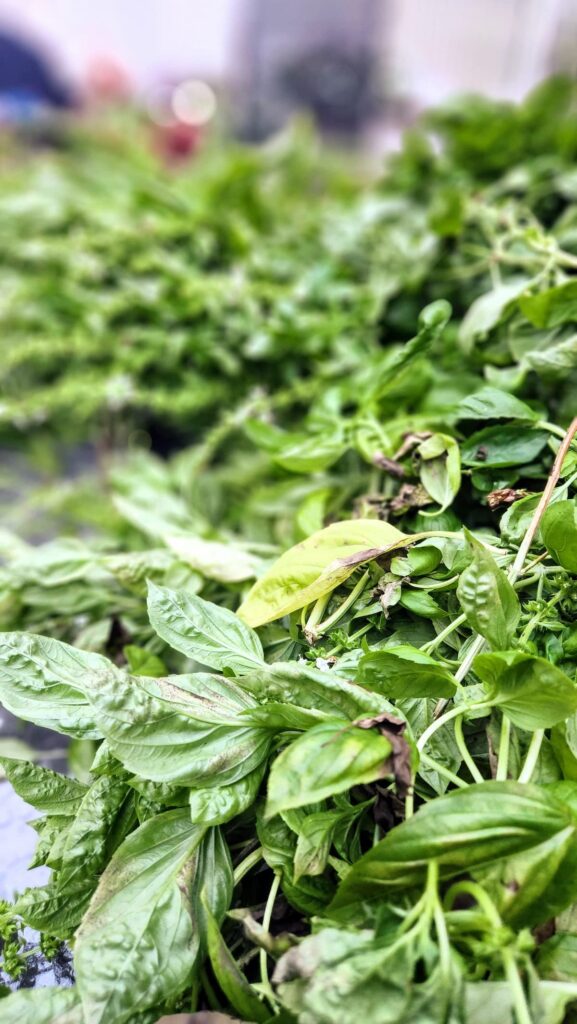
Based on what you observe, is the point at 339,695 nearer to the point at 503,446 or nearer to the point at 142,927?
the point at 142,927

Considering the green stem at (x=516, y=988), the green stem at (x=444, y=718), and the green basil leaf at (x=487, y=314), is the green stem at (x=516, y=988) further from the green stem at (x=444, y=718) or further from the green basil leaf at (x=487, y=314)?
the green basil leaf at (x=487, y=314)

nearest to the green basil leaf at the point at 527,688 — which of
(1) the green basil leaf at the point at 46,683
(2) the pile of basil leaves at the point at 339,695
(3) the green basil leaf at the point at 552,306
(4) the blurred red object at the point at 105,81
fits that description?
(2) the pile of basil leaves at the point at 339,695

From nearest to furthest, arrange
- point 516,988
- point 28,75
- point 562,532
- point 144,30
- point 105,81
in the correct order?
point 516,988 < point 562,532 < point 105,81 < point 28,75 < point 144,30

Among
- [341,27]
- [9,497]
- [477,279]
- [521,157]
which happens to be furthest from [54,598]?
[341,27]

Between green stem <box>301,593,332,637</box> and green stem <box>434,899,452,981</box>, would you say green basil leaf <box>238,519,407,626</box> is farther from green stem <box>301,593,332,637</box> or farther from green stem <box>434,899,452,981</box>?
green stem <box>434,899,452,981</box>

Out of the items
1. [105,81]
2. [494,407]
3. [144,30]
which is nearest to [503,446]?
[494,407]

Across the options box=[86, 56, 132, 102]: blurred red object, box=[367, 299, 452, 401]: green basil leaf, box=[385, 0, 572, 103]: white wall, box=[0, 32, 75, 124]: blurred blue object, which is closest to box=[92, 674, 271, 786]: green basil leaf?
box=[367, 299, 452, 401]: green basil leaf
